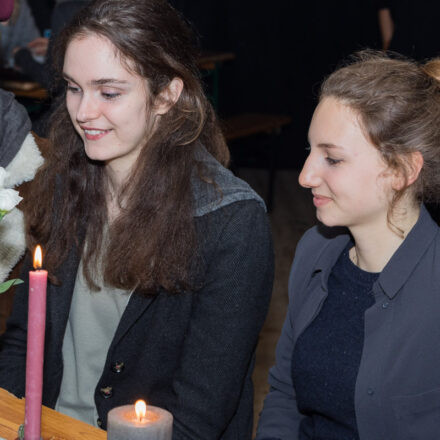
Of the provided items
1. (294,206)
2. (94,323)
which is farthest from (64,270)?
(294,206)

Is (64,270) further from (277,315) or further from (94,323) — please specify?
(277,315)

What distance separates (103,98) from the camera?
1.49m

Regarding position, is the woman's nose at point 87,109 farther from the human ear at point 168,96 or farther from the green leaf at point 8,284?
the green leaf at point 8,284

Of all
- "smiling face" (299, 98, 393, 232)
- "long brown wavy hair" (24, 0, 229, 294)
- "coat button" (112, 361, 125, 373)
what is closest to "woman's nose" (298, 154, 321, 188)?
"smiling face" (299, 98, 393, 232)

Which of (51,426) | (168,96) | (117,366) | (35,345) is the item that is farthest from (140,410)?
(168,96)

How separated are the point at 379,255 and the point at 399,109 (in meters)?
0.26

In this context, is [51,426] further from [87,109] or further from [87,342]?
[87,109]

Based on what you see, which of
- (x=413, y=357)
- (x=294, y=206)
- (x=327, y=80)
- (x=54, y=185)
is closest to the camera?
(x=413, y=357)

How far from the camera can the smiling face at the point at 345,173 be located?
134cm

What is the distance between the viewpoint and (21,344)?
165 centimetres

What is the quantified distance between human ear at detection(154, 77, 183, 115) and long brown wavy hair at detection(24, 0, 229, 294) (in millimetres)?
11

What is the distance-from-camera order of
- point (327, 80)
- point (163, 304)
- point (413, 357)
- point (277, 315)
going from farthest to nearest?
point (277, 315)
point (163, 304)
point (327, 80)
point (413, 357)

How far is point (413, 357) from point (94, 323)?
26.4 inches

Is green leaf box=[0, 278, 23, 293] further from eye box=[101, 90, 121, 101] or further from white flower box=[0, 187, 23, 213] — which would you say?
eye box=[101, 90, 121, 101]
